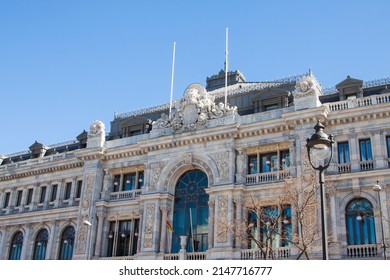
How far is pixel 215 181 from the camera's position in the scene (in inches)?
1551

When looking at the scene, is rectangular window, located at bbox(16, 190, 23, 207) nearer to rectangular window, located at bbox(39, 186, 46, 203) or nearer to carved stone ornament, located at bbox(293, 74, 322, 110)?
rectangular window, located at bbox(39, 186, 46, 203)

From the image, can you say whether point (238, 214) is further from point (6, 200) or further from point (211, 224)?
point (6, 200)

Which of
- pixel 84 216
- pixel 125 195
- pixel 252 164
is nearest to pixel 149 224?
pixel 125 195

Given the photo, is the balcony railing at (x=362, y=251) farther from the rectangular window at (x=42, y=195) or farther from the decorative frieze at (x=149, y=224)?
the rectangular window at (x=42, y=195)

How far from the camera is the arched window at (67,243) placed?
46.0 meters

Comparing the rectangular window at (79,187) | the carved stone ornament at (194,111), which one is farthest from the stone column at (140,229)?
the rectangular window at (79,187)

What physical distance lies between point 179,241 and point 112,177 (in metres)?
9.70

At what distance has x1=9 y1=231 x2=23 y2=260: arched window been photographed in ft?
163

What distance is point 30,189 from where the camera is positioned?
170 feet

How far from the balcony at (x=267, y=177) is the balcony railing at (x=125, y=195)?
33.6 ft

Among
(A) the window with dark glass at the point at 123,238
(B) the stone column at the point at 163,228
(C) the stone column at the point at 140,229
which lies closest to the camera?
(B) the stone column at the point at 163,228

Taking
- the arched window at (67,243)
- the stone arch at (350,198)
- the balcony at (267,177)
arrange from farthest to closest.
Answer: the arched window at (67,243), the balcony at (267,177), the stone arch at (350,198)

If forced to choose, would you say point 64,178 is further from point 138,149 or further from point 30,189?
point 138,149

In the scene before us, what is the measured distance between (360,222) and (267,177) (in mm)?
7587
